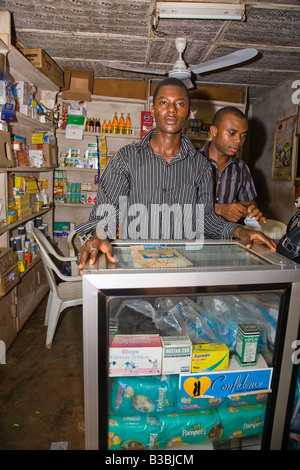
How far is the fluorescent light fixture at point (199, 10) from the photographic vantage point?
246 cm

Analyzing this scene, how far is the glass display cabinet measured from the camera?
3.11 ft

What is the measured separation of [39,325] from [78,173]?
8.34 feet

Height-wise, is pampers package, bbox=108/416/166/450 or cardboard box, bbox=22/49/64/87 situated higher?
cardboard box, bbox=22/49/64/87

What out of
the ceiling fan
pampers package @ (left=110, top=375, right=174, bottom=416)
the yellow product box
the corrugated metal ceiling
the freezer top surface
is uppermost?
the corrugated metal ceiling

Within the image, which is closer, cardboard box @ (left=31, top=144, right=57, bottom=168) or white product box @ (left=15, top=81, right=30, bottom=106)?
white product box @ (left=15, top=81, right=30, bottom=106)

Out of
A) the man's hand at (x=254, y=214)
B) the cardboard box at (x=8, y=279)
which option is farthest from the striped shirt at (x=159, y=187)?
the cardboard box at (x=8, y=279)

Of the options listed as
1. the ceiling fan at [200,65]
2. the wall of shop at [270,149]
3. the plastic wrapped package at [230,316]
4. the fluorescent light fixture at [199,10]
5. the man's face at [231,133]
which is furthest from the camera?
the wall of shop at [270,149]

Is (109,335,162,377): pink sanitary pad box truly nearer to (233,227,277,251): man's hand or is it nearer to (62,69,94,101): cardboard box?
(233,227,277,251): man's hand

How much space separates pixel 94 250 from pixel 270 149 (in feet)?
14.9

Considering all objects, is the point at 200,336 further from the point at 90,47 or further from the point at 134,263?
the point at 90,47

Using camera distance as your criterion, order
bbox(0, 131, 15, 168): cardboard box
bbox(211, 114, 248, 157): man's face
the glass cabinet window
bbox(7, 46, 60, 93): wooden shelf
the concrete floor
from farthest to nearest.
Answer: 1. bbox(7, 46, 60, 93): wooden shelf
2. bbox(0, 131, 15, 168): cardboard box
3. bbox(211, 114, 248, 157): man's face
4. the concrete floor
5. the glass cabinet window

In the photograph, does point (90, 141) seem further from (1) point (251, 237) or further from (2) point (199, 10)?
(1) point (251, 237)

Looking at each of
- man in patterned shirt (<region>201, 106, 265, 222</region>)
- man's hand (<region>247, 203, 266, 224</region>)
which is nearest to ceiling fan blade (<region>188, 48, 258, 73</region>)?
man in patterned shirt (<region>201, 106, 265, 222</region>)

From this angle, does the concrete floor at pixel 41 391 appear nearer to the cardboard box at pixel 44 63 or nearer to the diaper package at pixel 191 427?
the diaper package at pixel 191 427
